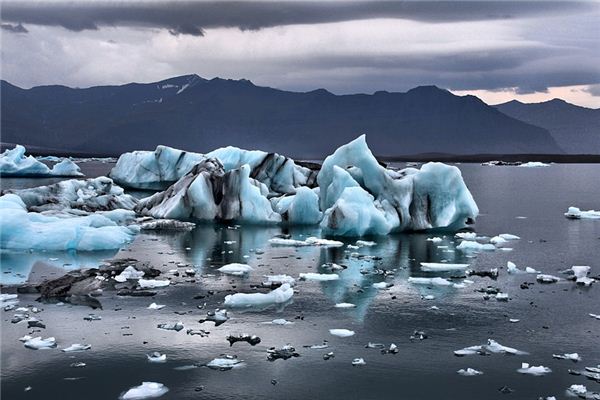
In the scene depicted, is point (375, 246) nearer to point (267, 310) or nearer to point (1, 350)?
point (267, 310)

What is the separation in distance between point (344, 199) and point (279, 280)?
8948mm

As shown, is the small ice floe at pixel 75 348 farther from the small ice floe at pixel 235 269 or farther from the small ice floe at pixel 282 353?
the small ice floe at pixel 235 269

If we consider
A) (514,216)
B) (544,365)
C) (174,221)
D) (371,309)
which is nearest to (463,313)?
(371,309)

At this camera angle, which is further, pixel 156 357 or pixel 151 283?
pixel 151 283

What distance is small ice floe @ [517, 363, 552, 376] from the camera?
424 inches

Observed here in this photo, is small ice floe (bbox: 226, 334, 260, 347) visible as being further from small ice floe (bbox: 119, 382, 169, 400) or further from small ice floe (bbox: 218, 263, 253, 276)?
small ice floe (bbox: 218, 263, 253, 276)

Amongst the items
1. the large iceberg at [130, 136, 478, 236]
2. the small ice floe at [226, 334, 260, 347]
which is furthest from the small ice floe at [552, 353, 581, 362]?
the large iceberg at [130, 136, 478, 236]

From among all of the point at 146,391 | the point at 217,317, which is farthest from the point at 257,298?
the point at 146,391

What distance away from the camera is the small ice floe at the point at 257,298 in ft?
47.5

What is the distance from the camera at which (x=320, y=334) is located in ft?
41.3

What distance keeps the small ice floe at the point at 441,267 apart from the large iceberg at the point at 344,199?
6.03 metres

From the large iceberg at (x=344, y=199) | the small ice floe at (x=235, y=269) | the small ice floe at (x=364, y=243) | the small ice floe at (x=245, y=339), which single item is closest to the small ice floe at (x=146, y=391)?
the small ice floe at (x=245, y=339)

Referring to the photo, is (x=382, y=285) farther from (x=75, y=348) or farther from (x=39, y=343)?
(x=39, y=343)

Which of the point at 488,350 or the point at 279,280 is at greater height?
the point at 279,280
